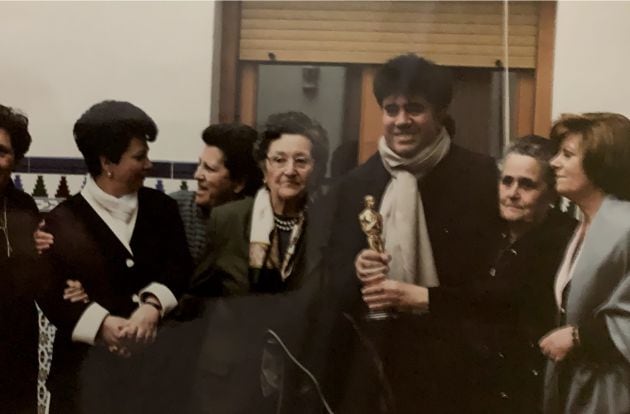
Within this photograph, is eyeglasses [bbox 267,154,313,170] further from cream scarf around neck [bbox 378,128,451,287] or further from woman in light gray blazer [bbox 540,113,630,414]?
woman in light gray blazer [bbox 540,113,630,414]

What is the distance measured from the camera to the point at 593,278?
2.44 ft

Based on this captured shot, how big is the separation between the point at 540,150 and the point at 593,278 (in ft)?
0.48

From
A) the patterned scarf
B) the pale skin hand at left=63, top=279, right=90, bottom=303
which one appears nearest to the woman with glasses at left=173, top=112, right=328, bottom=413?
the patterned scarf

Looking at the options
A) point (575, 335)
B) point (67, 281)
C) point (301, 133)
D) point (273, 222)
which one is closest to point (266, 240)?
point (273, 222)

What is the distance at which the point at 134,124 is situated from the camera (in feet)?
2.62

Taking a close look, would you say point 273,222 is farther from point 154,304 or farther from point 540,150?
point 540,150

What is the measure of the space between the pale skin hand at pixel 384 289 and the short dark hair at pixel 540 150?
165mm

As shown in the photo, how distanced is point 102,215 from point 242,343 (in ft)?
0.69

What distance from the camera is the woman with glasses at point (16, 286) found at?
2.63ft

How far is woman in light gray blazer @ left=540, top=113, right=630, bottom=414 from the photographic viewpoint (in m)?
0.74

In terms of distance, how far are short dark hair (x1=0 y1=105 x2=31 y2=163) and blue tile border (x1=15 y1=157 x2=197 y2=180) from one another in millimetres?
13

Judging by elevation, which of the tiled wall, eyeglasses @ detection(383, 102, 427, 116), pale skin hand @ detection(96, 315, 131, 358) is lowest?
pale skin hand @ detection(96, 315, 131, 358)

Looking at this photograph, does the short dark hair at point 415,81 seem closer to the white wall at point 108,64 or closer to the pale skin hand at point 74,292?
the white wall at point 108,64

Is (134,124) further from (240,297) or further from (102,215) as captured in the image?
(240,297)
